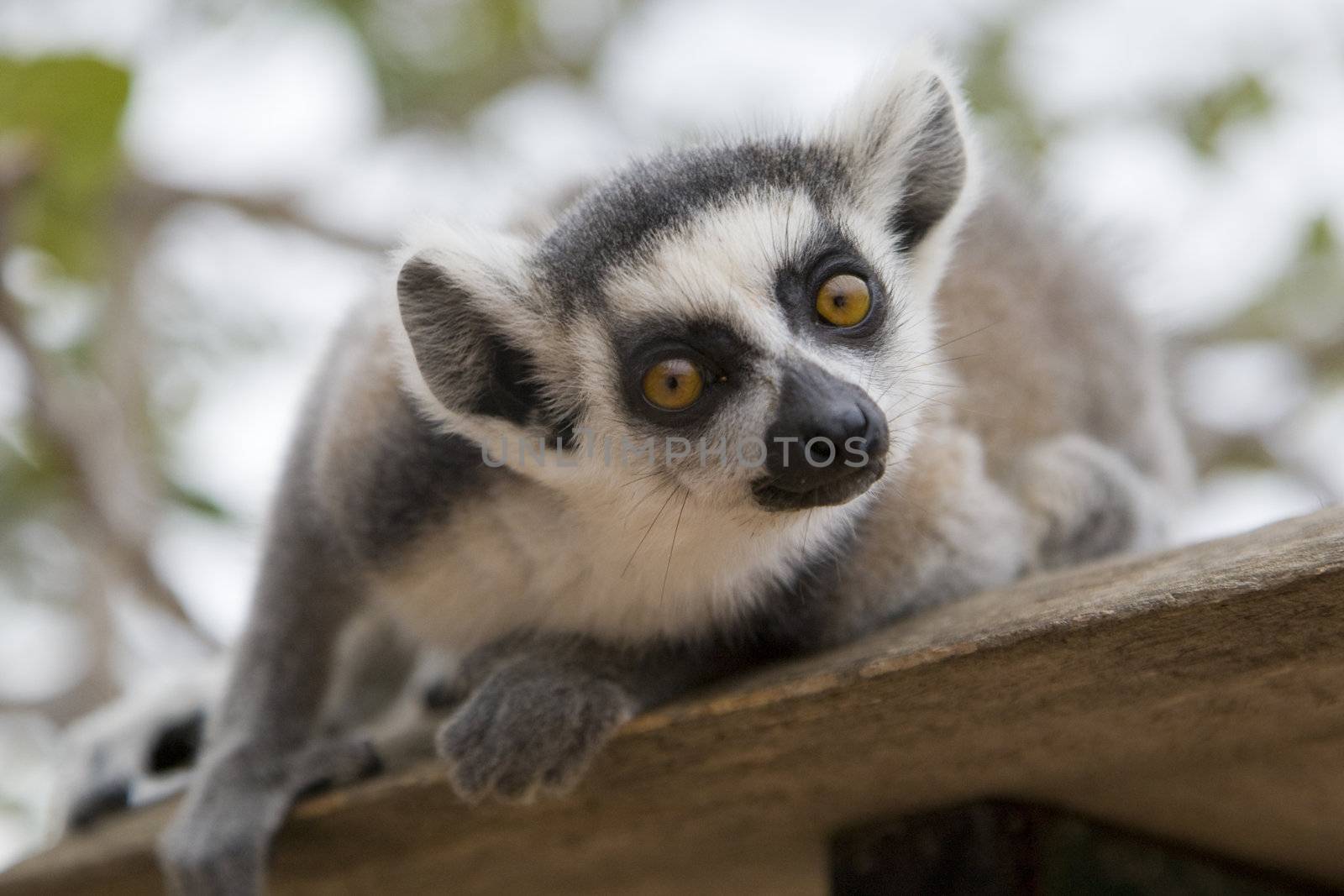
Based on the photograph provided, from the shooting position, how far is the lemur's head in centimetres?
235

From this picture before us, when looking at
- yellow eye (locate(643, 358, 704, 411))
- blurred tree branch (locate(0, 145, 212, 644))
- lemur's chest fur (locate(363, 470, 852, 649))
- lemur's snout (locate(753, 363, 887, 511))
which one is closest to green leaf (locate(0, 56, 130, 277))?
blurred tree branch (locate(0, 145, 212, 644))

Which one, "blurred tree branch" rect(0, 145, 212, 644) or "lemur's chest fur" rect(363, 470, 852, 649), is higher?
"lemur's chest fur" rect(363, 470, 852, 649)

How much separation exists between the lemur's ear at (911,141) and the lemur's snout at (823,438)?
67 centimetres

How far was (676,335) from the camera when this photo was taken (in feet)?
7.89

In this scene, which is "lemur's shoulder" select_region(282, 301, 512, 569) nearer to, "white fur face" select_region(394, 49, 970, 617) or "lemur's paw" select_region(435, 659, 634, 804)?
"white fur face" select_region(394, 49, 970, 617)

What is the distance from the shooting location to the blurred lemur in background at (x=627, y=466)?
2379mm

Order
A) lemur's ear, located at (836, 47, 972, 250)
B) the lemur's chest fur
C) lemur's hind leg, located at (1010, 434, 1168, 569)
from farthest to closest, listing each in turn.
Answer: lemur's hind leg, located at (1010, 434, 1168, 569) → lemur's ear, located at (836, 47, 972, 250) → the lemur's chest fur

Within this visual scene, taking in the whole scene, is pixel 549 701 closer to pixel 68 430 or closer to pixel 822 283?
pixel 822 283

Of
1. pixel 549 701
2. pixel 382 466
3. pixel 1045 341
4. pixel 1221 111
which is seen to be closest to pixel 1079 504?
pixel 1045 341

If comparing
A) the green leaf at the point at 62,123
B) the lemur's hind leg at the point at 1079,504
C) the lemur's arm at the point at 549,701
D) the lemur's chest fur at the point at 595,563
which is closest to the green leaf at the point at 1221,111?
the lemur's hind leg at the point at 1079,504

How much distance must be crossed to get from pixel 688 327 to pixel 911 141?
2.35 feet

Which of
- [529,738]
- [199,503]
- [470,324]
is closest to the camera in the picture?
[529,738]

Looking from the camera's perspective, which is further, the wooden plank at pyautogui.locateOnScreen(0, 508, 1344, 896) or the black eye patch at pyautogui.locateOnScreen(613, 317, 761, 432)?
the black eye patch at pyautogui.locateOnScreen(613, 317, 761, 432)

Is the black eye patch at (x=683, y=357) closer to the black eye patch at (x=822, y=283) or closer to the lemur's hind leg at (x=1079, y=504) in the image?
the black eye patch at (x=822, y=283)
